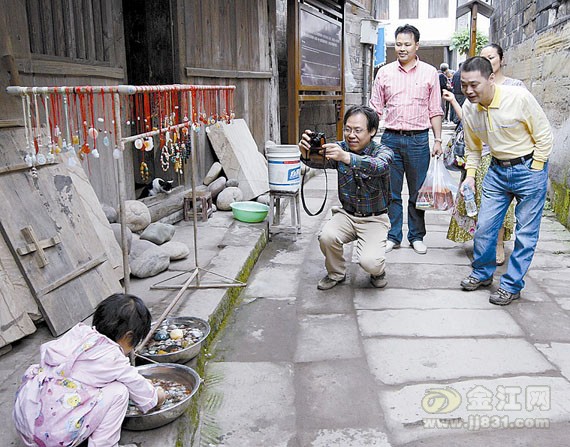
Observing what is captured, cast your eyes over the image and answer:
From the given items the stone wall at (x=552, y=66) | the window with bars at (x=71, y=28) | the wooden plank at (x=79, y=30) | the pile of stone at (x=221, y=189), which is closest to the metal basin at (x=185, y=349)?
the window with bars at (x=71, y=28)

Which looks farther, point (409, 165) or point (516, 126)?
point (409, 165)

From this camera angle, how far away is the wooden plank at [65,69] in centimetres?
379

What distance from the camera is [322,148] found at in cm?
430

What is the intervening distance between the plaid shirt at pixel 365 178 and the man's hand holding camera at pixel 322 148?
8cm

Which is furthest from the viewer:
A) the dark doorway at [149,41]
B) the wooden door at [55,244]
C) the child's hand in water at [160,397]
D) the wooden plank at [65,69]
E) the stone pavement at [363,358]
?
the dark doorway at [149,41]

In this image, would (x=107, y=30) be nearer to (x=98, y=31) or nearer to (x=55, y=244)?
(x=98, y=31)

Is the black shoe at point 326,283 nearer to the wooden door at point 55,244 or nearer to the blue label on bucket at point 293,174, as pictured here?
the blue label on bucket at point 293,174

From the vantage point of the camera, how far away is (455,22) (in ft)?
97.5

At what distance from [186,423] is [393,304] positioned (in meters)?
2.23

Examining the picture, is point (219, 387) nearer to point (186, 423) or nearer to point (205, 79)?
point (186, 423)

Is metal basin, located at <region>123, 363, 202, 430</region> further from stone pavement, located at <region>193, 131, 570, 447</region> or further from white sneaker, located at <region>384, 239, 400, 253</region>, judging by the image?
white sneaker, located at <region>384, 239, 400, 253</region>

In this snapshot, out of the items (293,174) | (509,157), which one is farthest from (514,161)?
(293,174)

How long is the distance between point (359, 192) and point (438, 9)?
28152mm

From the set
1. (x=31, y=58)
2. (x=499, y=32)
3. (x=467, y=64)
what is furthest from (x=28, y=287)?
(x=499, y=32)
